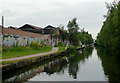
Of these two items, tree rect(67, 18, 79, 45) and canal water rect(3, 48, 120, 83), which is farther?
tree rect(67, 18, 79, 45)

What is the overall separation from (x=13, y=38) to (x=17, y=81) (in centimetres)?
1635

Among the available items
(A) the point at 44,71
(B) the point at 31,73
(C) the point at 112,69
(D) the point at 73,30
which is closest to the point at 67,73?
(A) the point at 44,71

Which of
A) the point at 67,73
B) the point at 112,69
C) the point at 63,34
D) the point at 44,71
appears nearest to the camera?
the point at 67,73

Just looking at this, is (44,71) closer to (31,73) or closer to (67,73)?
(31,73)

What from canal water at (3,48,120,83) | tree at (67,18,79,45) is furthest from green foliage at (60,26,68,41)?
canal water at (3,48,120,83)

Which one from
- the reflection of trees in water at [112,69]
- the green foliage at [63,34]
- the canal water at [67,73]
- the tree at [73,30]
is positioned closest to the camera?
the reflection of trees in water at [112,69]

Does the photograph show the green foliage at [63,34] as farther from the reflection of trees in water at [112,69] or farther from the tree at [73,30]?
the reflection of trees in water at [112,69]

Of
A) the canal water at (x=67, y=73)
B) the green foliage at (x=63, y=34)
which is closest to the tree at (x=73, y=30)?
the green foliage at (x=63, y=34)

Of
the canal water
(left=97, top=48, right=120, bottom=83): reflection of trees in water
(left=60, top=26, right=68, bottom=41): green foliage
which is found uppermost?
(left=60, top=26, right=68, bottom=41): green foliage

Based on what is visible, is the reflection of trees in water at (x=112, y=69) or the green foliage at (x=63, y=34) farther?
the green foliage at (x=63, y=34)

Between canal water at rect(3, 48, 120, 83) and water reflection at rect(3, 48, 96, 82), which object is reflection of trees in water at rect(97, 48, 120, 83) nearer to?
canal water at rect(3, 48, 120, 83)

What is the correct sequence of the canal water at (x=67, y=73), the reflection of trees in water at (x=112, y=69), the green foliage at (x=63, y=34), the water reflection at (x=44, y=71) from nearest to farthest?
the reflection of trees in water at (x=112, y=69) < the canal water at (x=67, y=73) < the water reflection at (x=44, y=71) < the green foliage at (x=63, y=34)

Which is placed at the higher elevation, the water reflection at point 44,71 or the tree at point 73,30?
the tree at point 73,30

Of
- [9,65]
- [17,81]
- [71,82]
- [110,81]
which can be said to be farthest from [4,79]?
[110,81]
